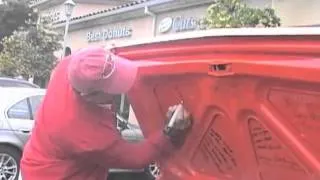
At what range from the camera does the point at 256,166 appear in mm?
3002

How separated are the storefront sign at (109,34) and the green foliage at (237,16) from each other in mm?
8721

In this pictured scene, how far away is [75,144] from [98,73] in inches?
14.6

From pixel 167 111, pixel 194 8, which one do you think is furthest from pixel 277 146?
pixel 194 8

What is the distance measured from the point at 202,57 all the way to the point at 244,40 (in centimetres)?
29

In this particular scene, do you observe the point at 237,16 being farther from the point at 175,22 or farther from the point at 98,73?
the point at 98,73

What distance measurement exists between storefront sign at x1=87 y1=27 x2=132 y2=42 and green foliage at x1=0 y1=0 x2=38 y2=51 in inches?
268

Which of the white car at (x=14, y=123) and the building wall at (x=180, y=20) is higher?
the building wall at (x=180, y=20)

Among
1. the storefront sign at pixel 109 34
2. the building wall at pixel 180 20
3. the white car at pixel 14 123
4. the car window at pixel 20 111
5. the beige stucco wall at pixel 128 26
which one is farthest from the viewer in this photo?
the storefront sign at pixel 109 34

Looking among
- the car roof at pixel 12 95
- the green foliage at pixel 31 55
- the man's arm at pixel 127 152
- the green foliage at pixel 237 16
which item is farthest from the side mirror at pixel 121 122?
the green foliage at pixel 31 55

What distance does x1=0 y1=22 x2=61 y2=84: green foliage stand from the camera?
25969 mm

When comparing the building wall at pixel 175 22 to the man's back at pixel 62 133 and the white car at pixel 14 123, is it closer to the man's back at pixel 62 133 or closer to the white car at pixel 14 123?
the man's back at pixel 62 133

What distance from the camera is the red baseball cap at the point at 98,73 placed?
118 inches

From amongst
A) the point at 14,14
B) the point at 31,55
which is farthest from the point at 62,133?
the point at 14,14

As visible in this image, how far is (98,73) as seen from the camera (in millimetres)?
2992
